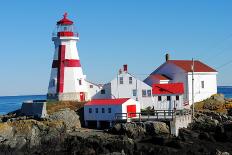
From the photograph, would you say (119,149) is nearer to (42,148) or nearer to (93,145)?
(93,145)

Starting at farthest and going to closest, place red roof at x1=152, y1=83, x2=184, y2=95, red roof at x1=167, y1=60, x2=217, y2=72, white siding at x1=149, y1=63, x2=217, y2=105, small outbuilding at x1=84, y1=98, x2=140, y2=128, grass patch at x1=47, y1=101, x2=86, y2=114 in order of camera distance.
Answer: red roof at x1=167, y1=60, x2=217, y2=72, white siding at x1=149, y1=63, x2=217, y2=105, red roof at x1=152, y1=83, x2=184, y2=95, grass patch at x1=47, y1=101, x2=86, y2=114, small outbuilding at x1=84, y1=98, x2=140, y2=128

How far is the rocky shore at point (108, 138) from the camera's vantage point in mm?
34375

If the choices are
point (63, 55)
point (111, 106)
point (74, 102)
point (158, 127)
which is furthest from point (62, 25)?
point (158, 127)

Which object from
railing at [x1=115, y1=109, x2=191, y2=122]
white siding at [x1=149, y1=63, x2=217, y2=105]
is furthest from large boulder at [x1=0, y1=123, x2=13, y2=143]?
white siding at [x1=149, y1=63, x2=217, y2=105]

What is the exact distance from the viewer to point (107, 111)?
4400 centimetres

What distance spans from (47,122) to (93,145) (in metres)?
6.80

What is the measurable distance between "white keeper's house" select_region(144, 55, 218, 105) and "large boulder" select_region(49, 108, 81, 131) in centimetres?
1185

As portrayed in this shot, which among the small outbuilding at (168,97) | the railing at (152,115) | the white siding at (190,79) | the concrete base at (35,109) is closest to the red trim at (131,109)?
the railing at (152,115)

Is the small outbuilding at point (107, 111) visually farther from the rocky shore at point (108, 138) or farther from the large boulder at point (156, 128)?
the large boulder at point (156, 128)

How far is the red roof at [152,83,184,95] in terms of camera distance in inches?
1976

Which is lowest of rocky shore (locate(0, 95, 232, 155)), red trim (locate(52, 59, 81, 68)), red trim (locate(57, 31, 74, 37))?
rocky shore (locate(0, 95, 232, 155))

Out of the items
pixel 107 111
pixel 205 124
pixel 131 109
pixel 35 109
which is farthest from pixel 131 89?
pixel 35 109

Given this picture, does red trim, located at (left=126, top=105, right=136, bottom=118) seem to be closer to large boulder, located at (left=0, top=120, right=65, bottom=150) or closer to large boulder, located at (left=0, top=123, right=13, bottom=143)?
large boulder, located at (left=0, top=120, right=65, bottom=150)

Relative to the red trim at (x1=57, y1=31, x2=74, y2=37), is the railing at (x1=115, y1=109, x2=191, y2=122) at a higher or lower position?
lower
